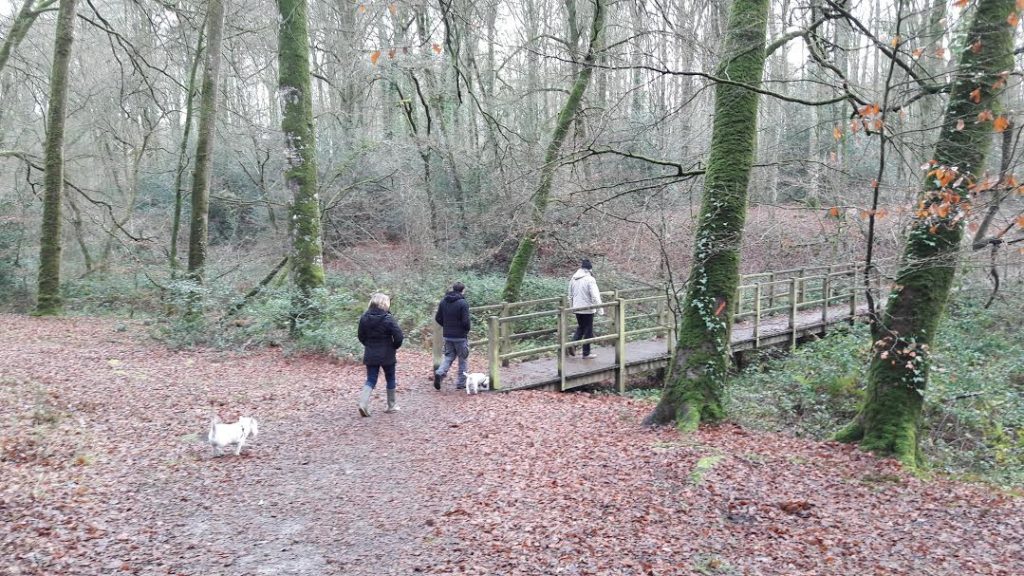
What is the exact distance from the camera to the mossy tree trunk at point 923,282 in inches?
268

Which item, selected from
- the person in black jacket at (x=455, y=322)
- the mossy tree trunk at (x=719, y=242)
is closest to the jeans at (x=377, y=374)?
the person in black jacket at (x=455, y=322)

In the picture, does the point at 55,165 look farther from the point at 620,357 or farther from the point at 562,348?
the point at 620,357

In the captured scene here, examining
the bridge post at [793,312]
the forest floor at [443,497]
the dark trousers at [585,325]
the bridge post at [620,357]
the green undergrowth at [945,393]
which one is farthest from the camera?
the bridge post at [793,312]

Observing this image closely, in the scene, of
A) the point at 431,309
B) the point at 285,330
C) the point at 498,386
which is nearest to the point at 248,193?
the point at 431,309

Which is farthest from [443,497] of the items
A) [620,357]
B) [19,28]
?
[19,28]

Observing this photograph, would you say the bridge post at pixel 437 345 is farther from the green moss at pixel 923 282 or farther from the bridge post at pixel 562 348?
the green moss at pixel 923 282

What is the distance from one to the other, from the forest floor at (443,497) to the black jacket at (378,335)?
0.85 metres

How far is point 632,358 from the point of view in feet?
40.5

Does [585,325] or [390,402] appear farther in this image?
[585,325]

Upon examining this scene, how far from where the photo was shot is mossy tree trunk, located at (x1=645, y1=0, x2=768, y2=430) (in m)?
8.05

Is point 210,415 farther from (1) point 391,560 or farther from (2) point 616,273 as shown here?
(2) point 616,273

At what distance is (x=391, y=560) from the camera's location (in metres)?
4.77

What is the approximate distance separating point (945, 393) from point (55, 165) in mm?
18814

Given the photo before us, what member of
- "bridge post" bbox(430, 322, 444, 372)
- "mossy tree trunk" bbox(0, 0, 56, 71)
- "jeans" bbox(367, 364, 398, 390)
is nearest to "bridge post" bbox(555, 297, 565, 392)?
"bridge post" bbox(430, 322, 444, 372)
